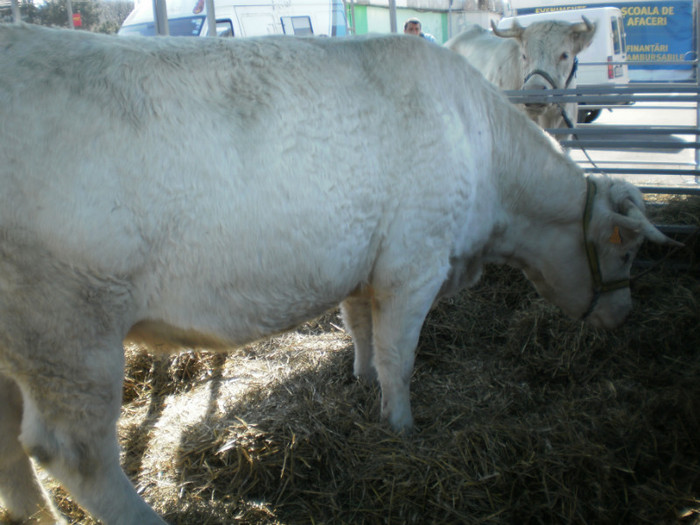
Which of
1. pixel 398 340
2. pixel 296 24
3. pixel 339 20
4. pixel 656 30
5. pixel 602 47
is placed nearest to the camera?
pixel 398 340

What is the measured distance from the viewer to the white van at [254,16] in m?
8.70

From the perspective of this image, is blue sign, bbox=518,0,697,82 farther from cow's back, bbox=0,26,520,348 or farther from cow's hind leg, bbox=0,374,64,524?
cow's hind leg, bbox=0,374,64,524

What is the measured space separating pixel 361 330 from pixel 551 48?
14.8 feet

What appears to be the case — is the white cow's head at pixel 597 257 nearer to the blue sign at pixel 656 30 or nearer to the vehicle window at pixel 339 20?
the vehicle window at pixel 339 20

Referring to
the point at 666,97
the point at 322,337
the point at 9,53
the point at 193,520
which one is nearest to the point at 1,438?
the point at 193,520

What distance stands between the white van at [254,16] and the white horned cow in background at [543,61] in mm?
2770

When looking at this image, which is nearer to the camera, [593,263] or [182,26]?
[593,263]

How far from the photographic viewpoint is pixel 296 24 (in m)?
9.23

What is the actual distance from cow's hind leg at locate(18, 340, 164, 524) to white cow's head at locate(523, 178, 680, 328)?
8.47ft

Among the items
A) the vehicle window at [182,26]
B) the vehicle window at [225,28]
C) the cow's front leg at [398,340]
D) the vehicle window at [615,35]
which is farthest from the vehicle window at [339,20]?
the vehicle window at [615,35]

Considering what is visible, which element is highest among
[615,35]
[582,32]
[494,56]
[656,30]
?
[656,30]

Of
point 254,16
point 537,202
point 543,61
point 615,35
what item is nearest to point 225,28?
point 254,16

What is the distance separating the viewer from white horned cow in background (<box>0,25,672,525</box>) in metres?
2.17

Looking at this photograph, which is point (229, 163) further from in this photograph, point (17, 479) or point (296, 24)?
point (296, 24)
